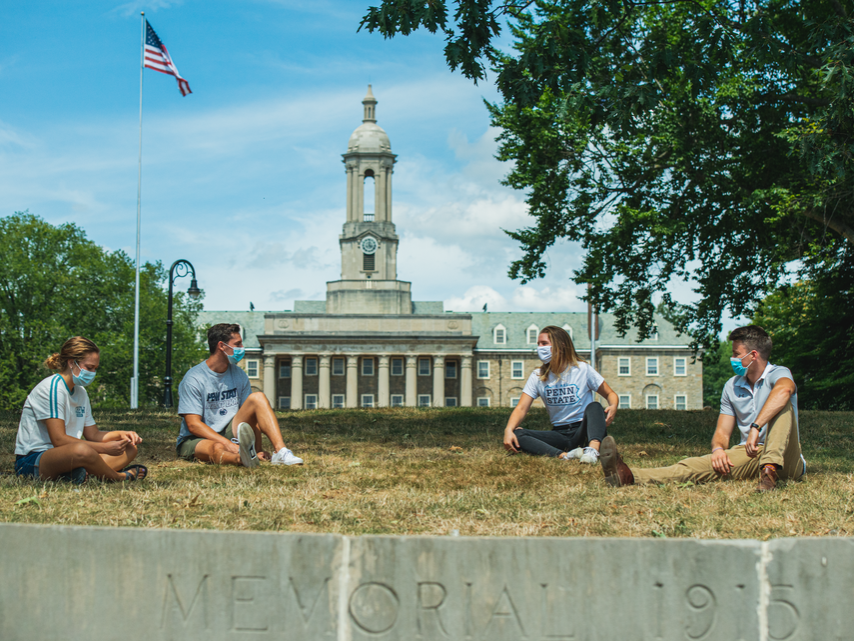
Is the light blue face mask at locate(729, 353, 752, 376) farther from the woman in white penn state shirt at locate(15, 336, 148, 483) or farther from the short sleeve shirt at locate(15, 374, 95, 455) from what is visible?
the short sleeve shirt at locate(15, 374, 95, 455)

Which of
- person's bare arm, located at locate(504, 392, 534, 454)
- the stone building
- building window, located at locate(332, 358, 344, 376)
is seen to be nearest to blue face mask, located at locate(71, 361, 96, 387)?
person's bare arm, located at locate(504, 392, 534, 454)

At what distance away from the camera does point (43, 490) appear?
6.39m

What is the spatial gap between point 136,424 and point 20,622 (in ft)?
32.8

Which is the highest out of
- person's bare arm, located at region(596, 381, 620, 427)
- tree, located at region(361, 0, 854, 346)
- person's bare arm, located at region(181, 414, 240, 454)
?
tree, located at region(361, 0, 854, 346)

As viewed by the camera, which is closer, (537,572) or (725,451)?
(537,572)

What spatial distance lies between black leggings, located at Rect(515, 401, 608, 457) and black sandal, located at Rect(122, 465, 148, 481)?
3.89 meters

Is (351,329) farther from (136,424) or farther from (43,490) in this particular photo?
(43,490)

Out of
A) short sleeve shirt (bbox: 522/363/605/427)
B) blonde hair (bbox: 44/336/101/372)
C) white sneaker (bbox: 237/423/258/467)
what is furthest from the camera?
short sleeve shirt (bbox: 522/363/605/427)

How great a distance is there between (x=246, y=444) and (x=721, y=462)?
14.0 ft

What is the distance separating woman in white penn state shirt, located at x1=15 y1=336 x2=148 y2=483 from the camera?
264 inches

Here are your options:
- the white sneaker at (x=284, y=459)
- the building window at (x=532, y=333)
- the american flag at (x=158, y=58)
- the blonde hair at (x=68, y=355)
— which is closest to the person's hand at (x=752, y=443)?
the white sneaker at (x=284, y=459)

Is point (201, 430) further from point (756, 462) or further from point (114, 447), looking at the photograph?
point (756, 462)

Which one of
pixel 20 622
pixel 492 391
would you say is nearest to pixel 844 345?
pixel 20 622

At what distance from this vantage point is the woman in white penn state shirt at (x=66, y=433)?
6.70 metres
